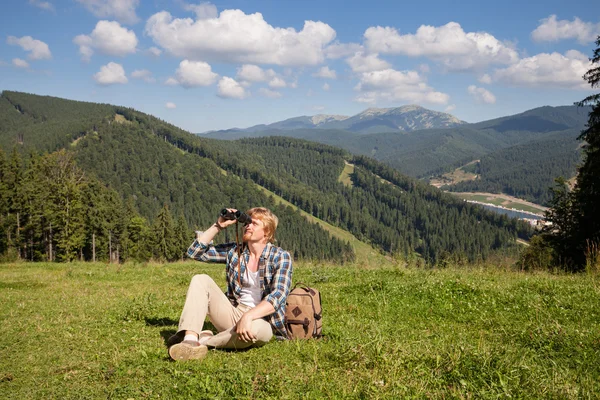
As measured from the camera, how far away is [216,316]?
623 centimetres

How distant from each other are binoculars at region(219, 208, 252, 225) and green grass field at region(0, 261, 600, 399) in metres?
2.02

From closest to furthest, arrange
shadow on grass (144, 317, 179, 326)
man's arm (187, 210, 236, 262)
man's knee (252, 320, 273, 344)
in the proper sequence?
man's knee (252, 320, 273, 344) < man's arm (187, 210, 236, 262) < shadow on grass (144, 317, 179, 326)

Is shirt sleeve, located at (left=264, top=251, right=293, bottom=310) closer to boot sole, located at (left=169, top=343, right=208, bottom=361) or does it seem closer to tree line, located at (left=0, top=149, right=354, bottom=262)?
boot sole, located at (left=169, top=343, right=208, bottom=361)

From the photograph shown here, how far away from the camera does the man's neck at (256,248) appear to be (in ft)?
20.7

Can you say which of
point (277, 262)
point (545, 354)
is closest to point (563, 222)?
point (545, 354)

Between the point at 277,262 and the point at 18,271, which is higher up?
the point at 277,262

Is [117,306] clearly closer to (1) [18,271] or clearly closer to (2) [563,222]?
(1) [18,271]

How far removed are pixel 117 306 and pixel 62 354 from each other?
323 centimetres

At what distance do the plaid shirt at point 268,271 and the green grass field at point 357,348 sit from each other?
0.55m

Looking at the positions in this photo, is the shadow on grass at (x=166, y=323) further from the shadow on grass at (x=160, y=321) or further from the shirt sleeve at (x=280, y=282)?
the shirt sleeve at (x=280, y=282)

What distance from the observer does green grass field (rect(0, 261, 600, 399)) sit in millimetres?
4477

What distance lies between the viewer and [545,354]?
5.77 m

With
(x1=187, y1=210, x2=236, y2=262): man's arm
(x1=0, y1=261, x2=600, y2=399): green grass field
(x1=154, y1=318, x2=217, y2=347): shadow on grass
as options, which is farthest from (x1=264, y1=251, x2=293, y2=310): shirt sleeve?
(x1=154, y1=318, x2=217, y2=347): shadow on grass

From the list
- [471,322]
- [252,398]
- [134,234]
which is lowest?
[134,234]
